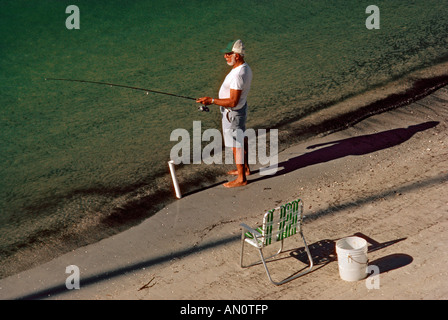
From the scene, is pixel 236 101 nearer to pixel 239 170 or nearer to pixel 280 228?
pixel 239 170

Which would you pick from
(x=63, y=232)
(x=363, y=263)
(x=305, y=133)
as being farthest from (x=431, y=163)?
(x=63, y=232)

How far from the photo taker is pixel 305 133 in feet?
34.2

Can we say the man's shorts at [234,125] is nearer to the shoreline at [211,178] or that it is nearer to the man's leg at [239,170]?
the man's leg at [239,170]

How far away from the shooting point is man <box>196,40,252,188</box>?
26.5 ft

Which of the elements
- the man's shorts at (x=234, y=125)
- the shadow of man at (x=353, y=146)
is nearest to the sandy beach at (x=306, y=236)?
the shadow of man at (x=353, y=146)

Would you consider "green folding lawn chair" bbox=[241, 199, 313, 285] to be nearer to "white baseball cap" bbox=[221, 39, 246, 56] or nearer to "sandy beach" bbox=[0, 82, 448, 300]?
"sandy beach" bbox=[0, 82, 448, 300]

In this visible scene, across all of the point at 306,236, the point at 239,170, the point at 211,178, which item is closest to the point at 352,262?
the point at 306,236

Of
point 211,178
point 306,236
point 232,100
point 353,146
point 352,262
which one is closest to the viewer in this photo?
point 352,262

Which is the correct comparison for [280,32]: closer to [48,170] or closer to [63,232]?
[48,170]

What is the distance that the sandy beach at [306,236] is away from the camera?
6547mm

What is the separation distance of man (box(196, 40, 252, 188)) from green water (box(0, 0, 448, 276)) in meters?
0.98

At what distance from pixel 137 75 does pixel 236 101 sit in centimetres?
592

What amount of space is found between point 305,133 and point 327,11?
7.81 meters

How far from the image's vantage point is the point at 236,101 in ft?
26.7
